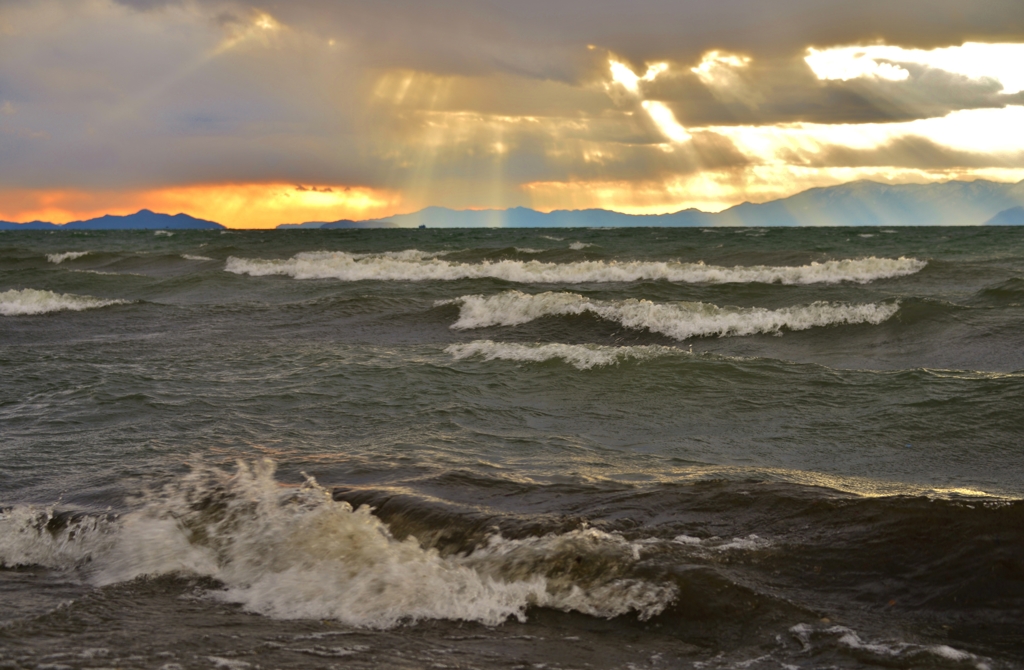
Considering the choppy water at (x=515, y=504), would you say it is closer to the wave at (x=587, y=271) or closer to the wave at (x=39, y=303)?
the wave at (x=39, y=303)

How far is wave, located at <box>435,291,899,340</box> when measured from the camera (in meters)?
15.4

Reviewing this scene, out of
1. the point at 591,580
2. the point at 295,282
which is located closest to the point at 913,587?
the point at 591,580

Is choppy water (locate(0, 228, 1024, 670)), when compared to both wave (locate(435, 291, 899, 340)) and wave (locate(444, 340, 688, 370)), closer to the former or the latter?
wave (locate(444, 340, 688, 370))

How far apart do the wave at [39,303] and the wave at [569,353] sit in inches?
488

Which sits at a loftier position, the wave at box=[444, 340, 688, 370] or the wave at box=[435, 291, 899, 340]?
the wave at box=[435, 291, 899, 340]

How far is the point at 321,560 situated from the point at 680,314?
12186 mm

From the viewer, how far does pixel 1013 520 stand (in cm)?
489

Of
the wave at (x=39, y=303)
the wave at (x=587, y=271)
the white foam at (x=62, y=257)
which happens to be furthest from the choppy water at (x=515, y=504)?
the white foam at (x=62, y=257)

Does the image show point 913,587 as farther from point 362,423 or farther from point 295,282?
point 295,282

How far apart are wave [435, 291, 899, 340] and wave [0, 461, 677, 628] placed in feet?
35.7

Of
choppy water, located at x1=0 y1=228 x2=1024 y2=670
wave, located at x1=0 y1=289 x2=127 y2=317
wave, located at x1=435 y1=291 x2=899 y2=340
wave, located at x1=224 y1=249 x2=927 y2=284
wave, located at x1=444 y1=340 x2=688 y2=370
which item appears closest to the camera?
choppy water, located at x1=0 y1=228 x2=1024 y2=670

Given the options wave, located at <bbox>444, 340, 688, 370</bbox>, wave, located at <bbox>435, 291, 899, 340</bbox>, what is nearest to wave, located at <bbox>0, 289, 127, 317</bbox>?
wave, located at <bbox>435, 291, 899, 340</bbox>

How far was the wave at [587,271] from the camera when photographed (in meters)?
25.1

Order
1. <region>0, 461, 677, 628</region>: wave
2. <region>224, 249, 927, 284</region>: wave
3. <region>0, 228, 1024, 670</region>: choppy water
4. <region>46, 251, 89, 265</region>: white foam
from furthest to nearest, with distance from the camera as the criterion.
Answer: <region>46, 251, 89, 265</region>: white foam → <region>224, 249, 927, 284</region>: wave → <region>0, 461, 677, 628</region>: wave → <region>0, 228, 1024, 670</region>: choppy water
